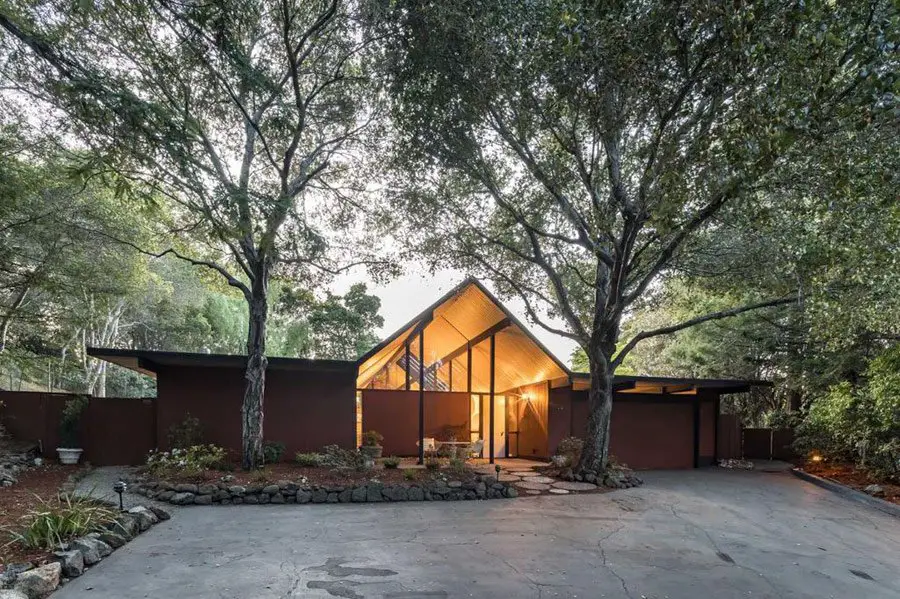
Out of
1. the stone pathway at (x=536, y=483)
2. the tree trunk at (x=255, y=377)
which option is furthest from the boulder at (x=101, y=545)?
the stone pathway at (x=536, y=483)

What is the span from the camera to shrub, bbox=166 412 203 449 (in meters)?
9.64

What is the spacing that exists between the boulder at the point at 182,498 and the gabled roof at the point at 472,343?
3.93 metres

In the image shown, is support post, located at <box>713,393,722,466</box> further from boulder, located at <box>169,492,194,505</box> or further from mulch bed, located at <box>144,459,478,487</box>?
boulder, located at <box>169,492,194,505</box>

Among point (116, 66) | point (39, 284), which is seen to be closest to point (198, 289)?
point (39, 284)

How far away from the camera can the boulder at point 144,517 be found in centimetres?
595

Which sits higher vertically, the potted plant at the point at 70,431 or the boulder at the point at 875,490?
the potted plant at the point at 70,431

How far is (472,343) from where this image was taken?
522 inches

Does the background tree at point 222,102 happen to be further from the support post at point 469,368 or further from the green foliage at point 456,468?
the support post at point 469,368

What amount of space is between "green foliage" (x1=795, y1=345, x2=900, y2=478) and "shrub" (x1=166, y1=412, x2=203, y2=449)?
1305 centimetres

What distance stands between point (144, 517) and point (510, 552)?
4.46 m

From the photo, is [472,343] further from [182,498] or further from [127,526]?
[127,526]

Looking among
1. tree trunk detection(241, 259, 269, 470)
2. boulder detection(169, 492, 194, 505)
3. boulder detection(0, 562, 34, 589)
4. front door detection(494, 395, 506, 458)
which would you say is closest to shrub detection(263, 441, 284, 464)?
tree trunk detection(241, 259, 269, 470)

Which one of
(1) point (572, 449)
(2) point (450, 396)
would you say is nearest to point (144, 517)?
(1) point (572, 449)

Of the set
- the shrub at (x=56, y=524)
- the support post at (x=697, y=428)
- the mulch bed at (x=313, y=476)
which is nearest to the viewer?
the shrub at (x=56, y=524)
